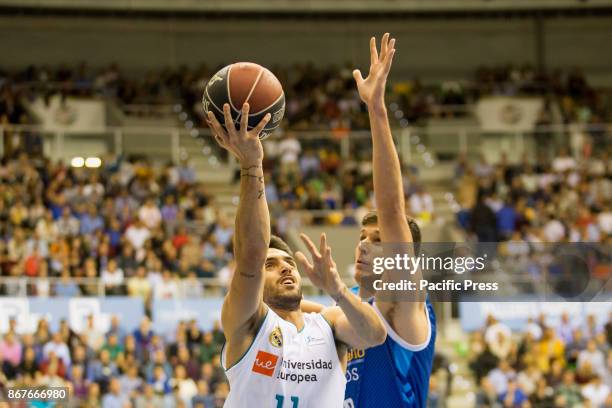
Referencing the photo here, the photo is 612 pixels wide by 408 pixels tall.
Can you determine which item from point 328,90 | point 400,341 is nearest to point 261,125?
point 400,341

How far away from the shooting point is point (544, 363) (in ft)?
57.5

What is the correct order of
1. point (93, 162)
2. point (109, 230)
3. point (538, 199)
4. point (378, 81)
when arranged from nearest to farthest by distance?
point (378, 81) → point (109, 230) → point (93, 162) → point (538, 199)

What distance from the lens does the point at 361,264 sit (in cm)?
583

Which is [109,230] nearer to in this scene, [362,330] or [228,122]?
[362,330]

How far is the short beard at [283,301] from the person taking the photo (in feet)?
19.4

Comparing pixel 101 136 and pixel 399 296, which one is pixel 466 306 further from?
pixel 399 296

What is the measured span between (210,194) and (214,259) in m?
4.60

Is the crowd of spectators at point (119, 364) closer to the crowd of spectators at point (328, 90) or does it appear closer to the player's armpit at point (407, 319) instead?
the player's armpit at point (407, 319)

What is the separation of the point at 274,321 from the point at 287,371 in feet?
0.86

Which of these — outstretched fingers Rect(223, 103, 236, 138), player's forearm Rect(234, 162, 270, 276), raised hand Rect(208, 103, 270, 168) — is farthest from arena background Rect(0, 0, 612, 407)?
outstretched fingers Rect(223, 103, 236, 138)

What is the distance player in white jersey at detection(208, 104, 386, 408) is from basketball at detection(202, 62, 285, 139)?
0.74 ft

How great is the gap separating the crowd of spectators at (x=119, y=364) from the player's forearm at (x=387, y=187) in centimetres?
1030

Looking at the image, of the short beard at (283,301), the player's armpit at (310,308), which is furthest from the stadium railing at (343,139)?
the short beard at (283,301)

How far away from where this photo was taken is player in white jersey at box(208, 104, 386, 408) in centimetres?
521
